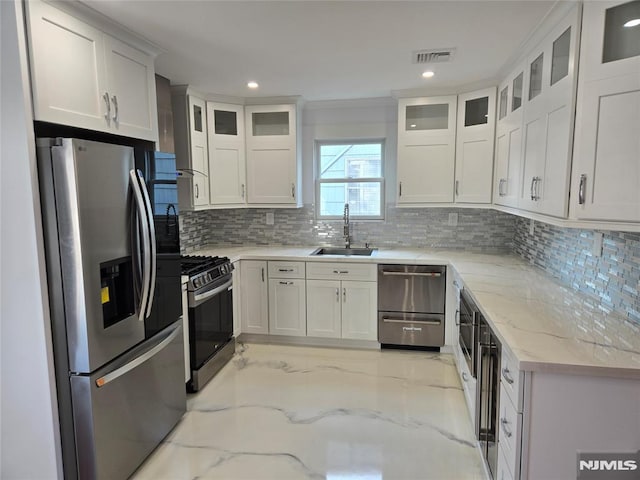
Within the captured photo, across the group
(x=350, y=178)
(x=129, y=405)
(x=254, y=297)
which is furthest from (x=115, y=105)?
(x=350, y=178)

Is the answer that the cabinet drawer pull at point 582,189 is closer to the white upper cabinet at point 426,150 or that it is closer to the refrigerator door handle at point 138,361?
the white upper cabinet at point 426,150

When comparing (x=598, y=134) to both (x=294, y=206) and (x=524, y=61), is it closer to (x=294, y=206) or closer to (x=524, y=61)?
(x=524, y=61)

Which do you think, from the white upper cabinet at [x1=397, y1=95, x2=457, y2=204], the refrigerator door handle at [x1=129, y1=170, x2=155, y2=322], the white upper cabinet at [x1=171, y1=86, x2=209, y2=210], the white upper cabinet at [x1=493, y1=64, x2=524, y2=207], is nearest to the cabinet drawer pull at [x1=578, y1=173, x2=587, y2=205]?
the white upper cabinet at [x1=493, y1=64, x2=524, y2=207]

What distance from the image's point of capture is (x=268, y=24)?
6.94 feet

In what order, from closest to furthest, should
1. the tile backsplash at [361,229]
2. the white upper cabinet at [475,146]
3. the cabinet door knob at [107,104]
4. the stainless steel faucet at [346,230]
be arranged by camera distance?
the cabinet door knob at [107,104] < the white upper cabinet at [475,146] < the tile backsplash at [361,229] < the stainless steel faucet at [346,230]

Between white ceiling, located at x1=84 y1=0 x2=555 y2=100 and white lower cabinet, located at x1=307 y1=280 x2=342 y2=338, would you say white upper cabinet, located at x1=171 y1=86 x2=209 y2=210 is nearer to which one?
white ceiling, located at x1=84 y1=0 x2=555 y2=100

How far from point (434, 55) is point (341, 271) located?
74.9 inches

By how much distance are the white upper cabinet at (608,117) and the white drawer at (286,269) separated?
2352 mm

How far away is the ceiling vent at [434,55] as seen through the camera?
8.33 feet

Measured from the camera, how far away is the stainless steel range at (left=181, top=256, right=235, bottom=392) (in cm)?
282

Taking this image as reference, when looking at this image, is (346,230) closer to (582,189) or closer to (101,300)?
(582,189)

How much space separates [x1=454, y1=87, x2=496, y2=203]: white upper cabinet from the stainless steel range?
223 cm

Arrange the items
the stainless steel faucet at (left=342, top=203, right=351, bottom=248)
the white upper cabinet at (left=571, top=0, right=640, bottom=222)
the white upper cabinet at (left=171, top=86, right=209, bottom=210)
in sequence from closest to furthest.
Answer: the white upper cabinet at (left=571, top=0, right=640, bottom=222) → the white upper cabinet at (left=171, top=86, right=209, bottom=210) → the stainless steel faucet at (left=342, top=203, right=351, bottom=248)

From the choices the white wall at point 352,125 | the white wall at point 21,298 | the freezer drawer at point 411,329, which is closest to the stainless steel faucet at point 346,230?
the white wall at point 352,125
